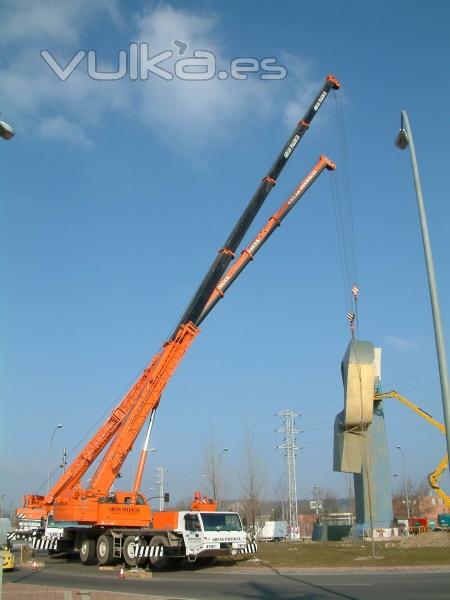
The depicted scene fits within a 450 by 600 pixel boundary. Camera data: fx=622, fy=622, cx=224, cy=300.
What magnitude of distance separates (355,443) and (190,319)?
22600 millimetres

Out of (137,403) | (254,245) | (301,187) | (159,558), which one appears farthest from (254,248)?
(159,558)

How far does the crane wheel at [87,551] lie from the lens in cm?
2439

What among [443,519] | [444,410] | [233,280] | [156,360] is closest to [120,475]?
[156,360]

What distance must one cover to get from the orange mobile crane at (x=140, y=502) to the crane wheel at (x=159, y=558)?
0.04 m

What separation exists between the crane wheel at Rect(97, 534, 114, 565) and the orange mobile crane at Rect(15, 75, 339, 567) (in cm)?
4

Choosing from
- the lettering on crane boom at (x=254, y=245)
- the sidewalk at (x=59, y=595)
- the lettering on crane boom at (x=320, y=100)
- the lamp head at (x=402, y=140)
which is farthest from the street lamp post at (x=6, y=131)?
the lettering on crane boom at (x=320, y=100)

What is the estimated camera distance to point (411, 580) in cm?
1808

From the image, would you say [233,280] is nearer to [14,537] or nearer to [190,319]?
[190,319]

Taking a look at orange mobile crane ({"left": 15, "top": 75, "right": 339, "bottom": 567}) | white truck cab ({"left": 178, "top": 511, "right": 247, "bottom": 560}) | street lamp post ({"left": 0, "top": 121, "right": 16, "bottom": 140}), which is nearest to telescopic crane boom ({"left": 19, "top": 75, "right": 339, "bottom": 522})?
orange mobile crane ({"left": 15, "top": 75, "right": 339, "bottom": 567})

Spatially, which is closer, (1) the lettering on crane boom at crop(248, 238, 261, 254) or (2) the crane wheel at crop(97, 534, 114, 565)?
(2) the crane wheel at crop(97, 534, 114, 565)

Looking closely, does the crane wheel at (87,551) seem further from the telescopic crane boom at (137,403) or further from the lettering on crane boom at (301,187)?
the lettering on crane boom at (301,187)

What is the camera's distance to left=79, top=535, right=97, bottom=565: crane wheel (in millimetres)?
24391

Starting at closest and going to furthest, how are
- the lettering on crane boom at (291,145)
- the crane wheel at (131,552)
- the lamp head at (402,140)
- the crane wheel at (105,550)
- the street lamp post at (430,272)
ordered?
the street lamp post at (430,272) → the lamp head at (402,140) → the crane wheel at (131,552) → the crane wheel at (105,550) → the lettering on crane boom at (291,145)

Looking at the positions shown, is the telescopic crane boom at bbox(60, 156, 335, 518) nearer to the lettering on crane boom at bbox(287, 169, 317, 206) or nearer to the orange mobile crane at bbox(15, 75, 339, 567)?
the orange mobile crane at bbox(15, 75, 339, 567)
